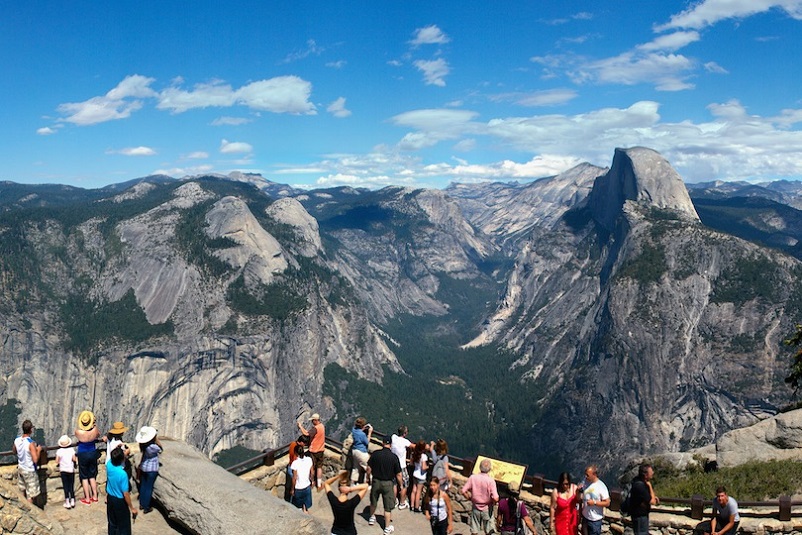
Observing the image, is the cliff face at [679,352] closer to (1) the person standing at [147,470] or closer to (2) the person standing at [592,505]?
(2) the person standing at [592,505]

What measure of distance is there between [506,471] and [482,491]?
4.02 meters

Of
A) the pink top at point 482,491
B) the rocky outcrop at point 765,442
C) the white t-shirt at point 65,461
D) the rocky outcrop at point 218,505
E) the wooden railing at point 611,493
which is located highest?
the white t-shirt at point 65,461

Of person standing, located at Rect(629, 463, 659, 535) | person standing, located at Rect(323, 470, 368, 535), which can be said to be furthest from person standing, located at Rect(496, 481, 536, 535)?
person standing, located at Rect(323, 470, 368, 535)

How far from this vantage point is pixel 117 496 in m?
16.2

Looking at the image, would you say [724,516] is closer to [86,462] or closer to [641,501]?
[641,501]

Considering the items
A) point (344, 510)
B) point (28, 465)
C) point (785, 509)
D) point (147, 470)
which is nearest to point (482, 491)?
point (344, 510)

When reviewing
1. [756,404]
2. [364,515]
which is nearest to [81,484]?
[364,515]

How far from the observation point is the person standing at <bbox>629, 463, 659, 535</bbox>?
17.8 meters

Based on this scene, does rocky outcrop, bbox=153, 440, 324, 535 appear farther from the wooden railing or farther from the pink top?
the pink top

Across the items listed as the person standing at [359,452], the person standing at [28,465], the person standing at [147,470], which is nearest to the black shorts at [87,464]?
the person standing at [28,465]

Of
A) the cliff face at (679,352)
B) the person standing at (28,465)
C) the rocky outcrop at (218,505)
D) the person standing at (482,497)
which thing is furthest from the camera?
the cliff face at (679,352)

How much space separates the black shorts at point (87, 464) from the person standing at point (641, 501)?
1788cm

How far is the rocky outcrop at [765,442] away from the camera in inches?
1169

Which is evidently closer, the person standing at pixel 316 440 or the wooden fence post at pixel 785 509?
the wooden fence post at pixel 785 509
